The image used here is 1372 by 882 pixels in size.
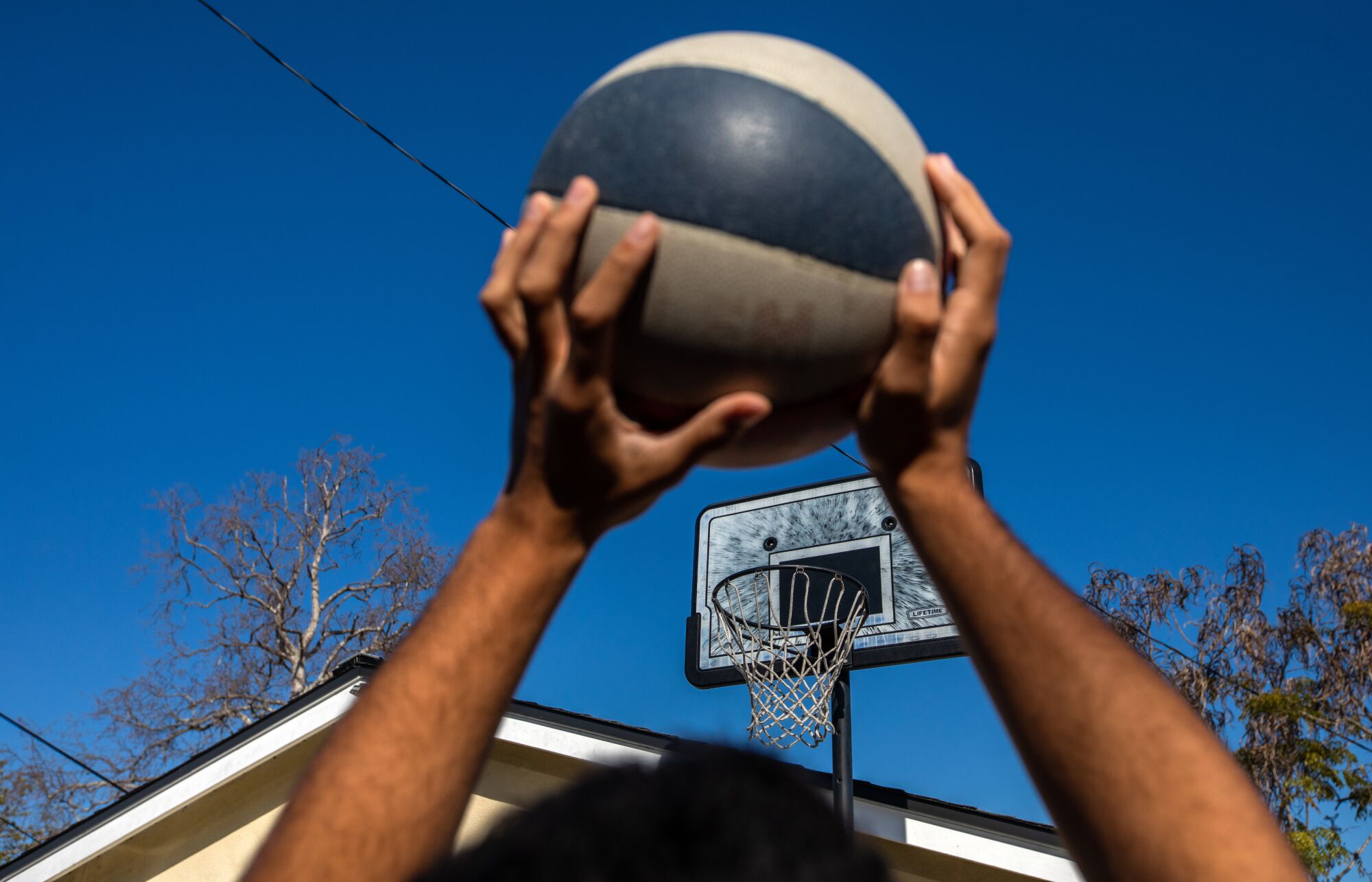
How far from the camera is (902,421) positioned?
1.70 m

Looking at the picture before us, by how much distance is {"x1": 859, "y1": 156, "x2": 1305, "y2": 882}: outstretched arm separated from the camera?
4.04 ft

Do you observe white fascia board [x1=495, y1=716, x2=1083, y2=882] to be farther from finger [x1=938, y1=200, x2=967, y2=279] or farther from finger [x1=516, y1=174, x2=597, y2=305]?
finger [x1=516, y1=174, x2=597, y2=305]

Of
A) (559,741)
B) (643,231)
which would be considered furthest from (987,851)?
(643,231)

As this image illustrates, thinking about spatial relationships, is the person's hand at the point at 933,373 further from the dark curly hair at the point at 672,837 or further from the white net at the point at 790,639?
the white net at the point at 790,639

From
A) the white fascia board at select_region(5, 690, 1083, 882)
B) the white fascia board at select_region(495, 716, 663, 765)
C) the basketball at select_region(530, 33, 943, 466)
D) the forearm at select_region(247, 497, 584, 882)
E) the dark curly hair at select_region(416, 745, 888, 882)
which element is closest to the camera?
the dark curly hair at select_region(416, 745, 888, 882)

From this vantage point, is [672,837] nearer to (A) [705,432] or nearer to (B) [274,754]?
(A) [705,432]

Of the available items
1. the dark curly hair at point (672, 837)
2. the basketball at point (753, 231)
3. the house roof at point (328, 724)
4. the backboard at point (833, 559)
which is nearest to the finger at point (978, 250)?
the basketball at point (753, 231)

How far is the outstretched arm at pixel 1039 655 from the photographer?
1230mm

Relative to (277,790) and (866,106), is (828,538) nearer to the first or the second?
(277,790)

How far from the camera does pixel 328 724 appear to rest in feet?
29.3

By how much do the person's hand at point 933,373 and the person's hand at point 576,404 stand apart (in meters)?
0.20

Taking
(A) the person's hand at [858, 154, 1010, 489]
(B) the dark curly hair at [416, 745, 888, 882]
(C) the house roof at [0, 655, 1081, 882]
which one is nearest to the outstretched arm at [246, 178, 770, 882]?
(A) the person's hand at [858, 154, 1010, 489]

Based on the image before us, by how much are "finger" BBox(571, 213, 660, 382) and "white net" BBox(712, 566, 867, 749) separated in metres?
5.06

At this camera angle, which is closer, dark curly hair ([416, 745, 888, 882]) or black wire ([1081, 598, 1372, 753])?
dark curly hair ([416, 745, 888, 882])
